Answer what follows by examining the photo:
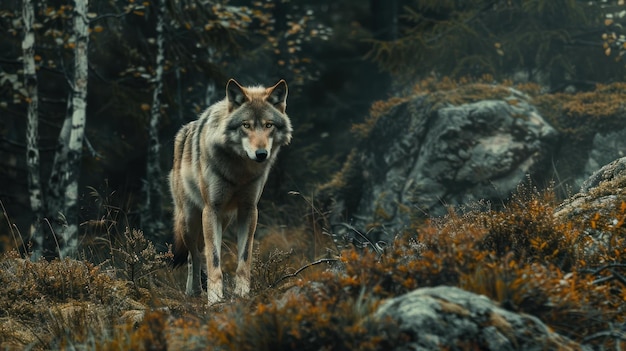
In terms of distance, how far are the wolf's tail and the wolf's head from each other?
1846 millimetres

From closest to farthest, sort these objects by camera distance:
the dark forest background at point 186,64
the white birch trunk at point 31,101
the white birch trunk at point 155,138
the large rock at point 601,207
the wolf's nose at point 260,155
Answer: the large rock at point 601,207 < the wolf's nose at point 260,155 < the white birch trunk at point 31,101 < the white birch trunk at point 155,138 < the dark forest background at point 186,64

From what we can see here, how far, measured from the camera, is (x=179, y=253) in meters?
9.05

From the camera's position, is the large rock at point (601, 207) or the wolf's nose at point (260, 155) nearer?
the large rock at point (601, 207)

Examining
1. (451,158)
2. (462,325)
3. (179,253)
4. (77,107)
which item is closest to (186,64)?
(77,107)

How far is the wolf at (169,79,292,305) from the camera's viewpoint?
7.66 meters

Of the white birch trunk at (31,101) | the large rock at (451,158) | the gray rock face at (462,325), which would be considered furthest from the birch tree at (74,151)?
the gray rock face at (462,325)

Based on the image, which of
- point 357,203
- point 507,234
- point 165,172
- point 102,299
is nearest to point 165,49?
point 165,172

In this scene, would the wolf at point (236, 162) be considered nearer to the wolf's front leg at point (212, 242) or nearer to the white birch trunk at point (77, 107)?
the wolf's front leg at point (212, 242)

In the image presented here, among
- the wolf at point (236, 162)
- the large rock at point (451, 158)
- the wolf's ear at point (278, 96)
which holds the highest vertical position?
the wolf's ear at point (278, 96)

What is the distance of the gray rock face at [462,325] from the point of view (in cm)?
407

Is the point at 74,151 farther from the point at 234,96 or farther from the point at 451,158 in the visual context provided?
the point at 451,158

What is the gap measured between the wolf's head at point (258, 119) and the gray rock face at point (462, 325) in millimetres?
3360

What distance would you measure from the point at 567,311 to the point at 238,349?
1.85 metres

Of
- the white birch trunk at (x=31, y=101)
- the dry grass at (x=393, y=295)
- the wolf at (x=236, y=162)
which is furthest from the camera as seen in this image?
the white birch trunk at (x=31, y=101)
